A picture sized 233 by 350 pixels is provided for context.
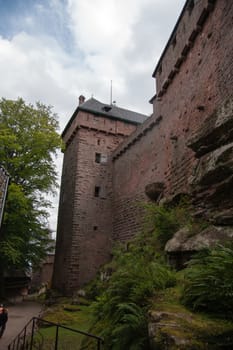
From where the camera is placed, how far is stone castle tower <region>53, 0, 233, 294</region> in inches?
203

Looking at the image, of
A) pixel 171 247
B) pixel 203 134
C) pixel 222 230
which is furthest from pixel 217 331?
pixel 203 134

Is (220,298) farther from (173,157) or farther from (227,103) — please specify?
(173,157)

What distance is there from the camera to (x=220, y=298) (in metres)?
2.60

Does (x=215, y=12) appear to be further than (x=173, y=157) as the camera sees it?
No

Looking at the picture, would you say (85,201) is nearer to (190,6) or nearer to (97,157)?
(97,157)

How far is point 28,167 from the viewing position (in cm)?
1430

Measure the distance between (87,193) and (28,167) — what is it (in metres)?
4.61

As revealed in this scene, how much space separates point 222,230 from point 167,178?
495 centimetres

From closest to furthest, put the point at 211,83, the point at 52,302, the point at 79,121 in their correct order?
the point at 211,83, the point at 52,302, the point at 79,121

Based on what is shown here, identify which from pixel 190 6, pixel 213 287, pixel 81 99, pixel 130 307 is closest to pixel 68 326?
pixel 130 307

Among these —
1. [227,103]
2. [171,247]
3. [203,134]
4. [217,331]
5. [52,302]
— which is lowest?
[52,302]

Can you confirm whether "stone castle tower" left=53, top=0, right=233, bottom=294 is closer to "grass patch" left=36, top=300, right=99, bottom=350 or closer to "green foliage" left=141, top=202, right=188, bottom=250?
"green foliage" left=141, top=202, right=188, bottom=250

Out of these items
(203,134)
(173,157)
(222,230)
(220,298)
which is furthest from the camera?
(173,157)

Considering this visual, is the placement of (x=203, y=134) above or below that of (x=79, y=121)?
below
